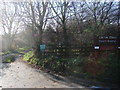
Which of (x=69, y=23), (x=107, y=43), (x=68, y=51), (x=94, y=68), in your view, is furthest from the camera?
(x=69, y=23)

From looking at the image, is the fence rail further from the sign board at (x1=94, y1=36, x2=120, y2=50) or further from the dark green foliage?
the dark green foliage

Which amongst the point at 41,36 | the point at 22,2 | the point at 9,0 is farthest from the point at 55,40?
the point at 9,0

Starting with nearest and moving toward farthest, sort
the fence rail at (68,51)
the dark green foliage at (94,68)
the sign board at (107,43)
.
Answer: the dark green foliage at (94,68), the sign board at (107,43), the fence rail at (68,51)

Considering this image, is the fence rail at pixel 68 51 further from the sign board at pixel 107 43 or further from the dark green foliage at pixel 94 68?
the dark green foliage at pixel 94 68

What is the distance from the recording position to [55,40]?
11.3 metres

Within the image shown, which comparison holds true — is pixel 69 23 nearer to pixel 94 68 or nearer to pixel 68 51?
pixel 68 51

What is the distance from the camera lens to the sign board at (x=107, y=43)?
285 inches

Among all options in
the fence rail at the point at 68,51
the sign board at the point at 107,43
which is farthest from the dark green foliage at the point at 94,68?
the fence rail at the point at 68,51

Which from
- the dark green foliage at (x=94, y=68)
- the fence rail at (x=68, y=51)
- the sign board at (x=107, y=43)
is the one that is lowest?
the dark green foliage at (x=94, y=68)

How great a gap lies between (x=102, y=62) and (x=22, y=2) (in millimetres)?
11517

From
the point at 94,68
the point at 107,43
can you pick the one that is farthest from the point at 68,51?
the point at 94,68

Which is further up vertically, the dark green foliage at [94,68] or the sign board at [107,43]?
the sign board at [107,43]

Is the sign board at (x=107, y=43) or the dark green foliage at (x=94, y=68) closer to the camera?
the dark green foliage at (x=94, y=68)

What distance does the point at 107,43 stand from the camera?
23.9ft
